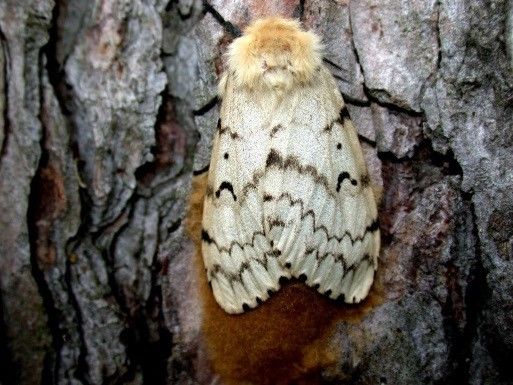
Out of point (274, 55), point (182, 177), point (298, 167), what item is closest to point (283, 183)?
point (298, 167)

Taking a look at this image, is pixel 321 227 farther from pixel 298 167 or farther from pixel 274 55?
pixel 274 55

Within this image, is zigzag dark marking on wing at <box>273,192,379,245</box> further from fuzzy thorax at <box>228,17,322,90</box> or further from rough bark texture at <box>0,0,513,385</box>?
fuzzy thorax at <box>228,17,322,90</box>

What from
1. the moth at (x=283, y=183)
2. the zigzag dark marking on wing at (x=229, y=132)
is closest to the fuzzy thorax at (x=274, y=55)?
the moth at (x=283, y=183)

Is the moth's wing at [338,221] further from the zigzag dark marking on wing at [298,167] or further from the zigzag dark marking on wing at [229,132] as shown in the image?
the zigzag dark marking on wing at [229,132]

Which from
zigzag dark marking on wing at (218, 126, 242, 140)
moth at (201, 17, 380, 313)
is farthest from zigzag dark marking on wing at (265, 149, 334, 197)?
zigzag dark marking on wing at (218, 126, 242, 140)

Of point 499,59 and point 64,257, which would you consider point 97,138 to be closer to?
point 64,257

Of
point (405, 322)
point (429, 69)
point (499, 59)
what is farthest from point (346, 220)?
point (499, 59)
